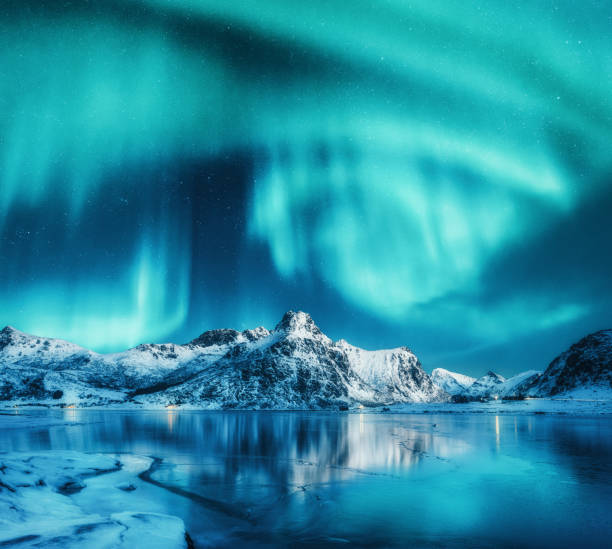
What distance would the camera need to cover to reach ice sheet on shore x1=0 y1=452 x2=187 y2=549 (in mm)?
13555

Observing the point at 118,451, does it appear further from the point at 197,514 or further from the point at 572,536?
the point at 572,536

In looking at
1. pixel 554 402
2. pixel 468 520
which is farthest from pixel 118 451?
pixel 554 402

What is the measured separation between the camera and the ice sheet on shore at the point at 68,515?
44.5 feet

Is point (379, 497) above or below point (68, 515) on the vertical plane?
below

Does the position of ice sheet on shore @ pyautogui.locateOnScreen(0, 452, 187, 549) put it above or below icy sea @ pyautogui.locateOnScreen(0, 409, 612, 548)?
above

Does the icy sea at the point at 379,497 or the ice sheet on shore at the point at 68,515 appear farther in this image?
the icy sea at the point at 379,497

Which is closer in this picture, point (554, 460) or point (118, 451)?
point (554, 460)

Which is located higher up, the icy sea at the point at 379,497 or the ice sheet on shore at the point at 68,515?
the ice sheet on shore at the point at 68,515

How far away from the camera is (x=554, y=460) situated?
36.1 metres

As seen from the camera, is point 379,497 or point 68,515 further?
point 379,497

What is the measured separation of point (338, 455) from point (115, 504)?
2403 cm

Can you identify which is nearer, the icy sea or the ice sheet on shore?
the ice sheet on shore

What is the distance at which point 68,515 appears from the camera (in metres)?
17.3

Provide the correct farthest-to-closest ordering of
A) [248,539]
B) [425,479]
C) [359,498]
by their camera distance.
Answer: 1. [425,479]
2. [359,498]
3. [248,539]
